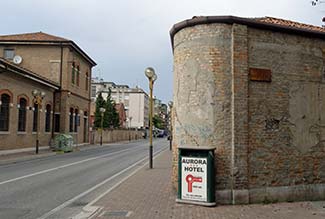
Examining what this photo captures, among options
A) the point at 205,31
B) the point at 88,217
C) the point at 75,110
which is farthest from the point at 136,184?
the point at 75,110

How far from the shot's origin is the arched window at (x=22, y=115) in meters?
31.6

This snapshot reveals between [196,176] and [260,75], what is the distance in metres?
3.05

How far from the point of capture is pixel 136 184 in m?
12.8

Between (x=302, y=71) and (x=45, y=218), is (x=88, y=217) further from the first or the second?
(x=302, y=71)

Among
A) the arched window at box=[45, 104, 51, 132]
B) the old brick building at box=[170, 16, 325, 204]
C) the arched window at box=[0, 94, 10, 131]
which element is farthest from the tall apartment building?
the old brick building at box=[170, 16, 325, 204]

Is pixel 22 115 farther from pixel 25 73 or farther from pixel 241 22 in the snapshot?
pixel 241 22

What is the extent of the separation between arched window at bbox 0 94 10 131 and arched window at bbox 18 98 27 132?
83.1 inches

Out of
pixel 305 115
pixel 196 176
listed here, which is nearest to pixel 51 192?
pixel 196 176

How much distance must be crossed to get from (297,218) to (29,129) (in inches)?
1150

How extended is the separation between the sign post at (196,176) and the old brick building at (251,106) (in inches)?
15.5

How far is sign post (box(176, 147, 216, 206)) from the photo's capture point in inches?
349

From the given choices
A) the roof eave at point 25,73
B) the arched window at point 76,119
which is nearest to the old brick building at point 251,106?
the roof eave at point 25,73

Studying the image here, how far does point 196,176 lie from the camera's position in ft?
29.7

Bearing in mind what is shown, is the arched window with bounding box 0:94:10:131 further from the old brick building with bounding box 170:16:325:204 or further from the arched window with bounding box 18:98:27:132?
the old brick building with bounding box 170:16:325:204
